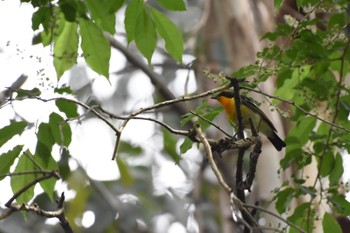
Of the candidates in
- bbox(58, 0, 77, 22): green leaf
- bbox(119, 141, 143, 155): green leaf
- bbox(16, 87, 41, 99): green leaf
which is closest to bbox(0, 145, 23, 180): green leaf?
bbox(16, 87, 41, 99): green leaf

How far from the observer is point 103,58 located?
9.00 feet

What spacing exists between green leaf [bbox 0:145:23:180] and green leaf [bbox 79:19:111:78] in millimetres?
425

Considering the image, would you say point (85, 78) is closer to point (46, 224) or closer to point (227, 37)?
point (46, 224)

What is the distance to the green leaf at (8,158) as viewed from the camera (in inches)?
102

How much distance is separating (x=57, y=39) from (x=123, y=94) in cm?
480

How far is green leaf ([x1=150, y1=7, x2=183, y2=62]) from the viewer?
2.77 m

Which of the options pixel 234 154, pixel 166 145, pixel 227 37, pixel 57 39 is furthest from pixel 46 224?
pixel 57 39

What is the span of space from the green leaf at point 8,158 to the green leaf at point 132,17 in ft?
1.95

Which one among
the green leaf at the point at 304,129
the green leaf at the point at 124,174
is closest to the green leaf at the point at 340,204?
the green leaf at the point at 304,129

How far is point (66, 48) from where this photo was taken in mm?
2908

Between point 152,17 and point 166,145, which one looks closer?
point 152,17

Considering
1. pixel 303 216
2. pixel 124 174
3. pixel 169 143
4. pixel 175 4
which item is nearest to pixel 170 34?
pixel 175 4

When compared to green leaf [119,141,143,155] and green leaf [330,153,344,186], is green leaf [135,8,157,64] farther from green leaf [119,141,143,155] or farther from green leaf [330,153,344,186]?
green leaf [119,141,143,155]

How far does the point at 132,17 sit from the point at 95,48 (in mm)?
194
